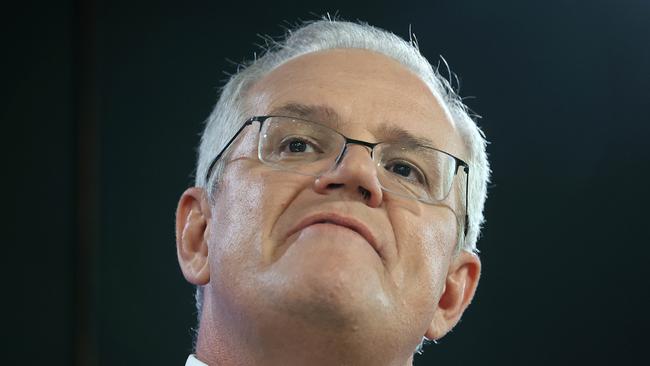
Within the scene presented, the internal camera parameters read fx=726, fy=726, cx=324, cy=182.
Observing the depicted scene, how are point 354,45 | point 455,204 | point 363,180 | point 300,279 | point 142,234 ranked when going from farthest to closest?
point 142,234 → point 354,45 → point 455,204 → point 363,180 → point 300,279

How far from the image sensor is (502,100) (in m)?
2.47

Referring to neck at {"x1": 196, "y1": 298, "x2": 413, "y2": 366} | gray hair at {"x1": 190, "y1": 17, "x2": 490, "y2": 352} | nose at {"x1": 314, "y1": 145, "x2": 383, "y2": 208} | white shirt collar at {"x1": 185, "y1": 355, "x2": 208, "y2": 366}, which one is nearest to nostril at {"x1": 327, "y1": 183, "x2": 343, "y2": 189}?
nose at {"x1": 314, "y1": 145, "x2": 383, "y2": 208}

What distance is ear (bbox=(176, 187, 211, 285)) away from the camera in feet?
5.66

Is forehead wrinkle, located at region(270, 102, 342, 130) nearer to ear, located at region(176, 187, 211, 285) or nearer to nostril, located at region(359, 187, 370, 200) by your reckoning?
nostril, located at region(359, 187, 370, 200)

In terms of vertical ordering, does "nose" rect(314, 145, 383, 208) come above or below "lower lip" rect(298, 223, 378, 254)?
above

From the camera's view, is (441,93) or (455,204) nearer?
(455,204)

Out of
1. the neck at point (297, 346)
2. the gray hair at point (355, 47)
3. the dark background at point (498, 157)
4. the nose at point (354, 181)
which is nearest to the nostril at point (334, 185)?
the nose at point (354, 181)

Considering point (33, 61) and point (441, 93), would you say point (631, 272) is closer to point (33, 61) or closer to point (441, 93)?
point (441, 93)

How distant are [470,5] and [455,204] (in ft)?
3.30

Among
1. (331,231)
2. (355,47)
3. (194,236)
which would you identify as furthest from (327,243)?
(355,47)

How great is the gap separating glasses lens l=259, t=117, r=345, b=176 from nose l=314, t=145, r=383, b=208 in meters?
0.05

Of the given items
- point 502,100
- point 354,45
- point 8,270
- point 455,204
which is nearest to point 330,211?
point 455,204

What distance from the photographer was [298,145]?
1625 mm

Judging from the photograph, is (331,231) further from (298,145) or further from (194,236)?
(194,236)
